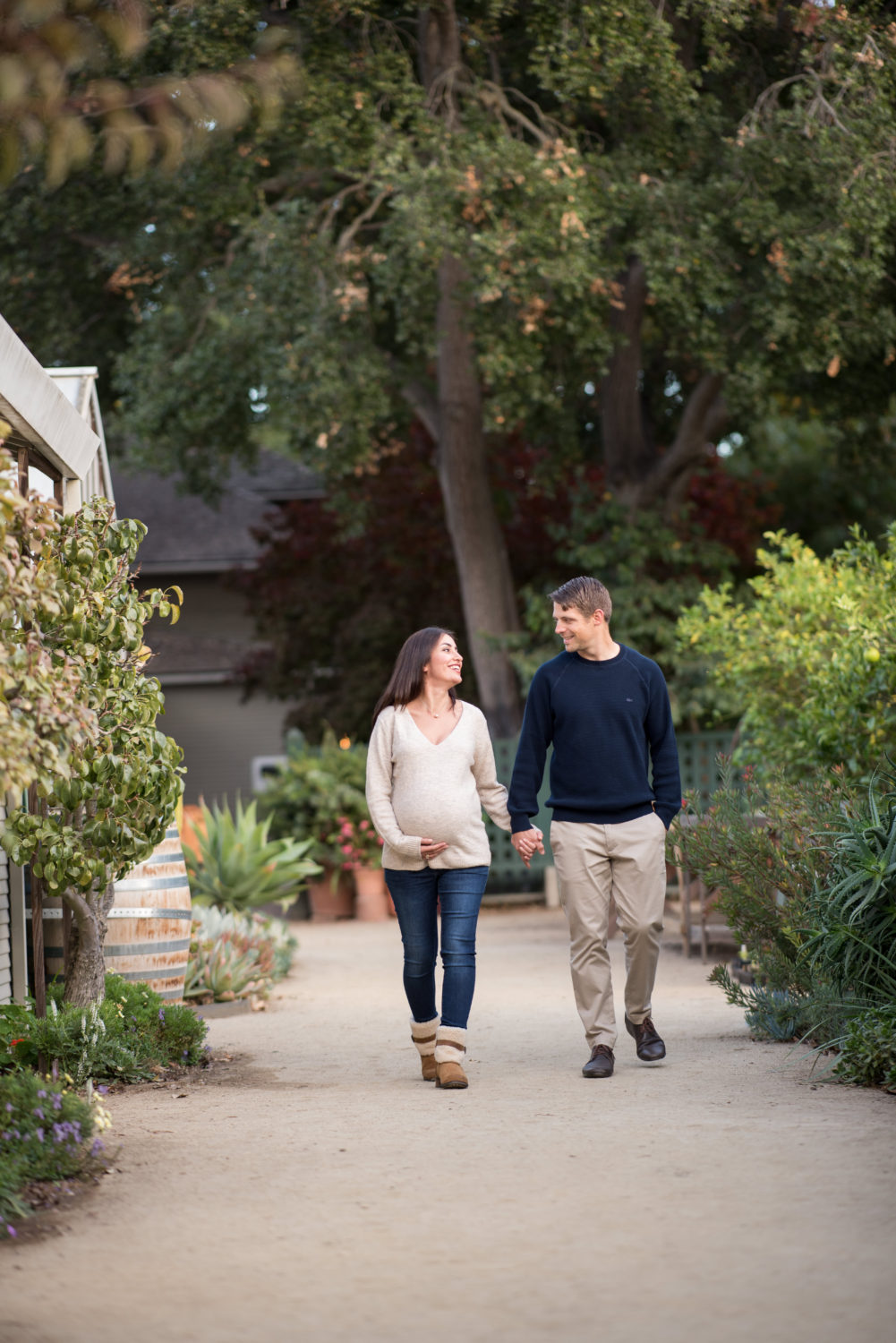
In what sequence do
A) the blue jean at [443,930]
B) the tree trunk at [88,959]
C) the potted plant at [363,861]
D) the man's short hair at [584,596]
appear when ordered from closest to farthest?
the blue jean at [443,930]
the man's short hair at [584,596]
the tree trunk at [88,959]
the potted plant at [363,861]

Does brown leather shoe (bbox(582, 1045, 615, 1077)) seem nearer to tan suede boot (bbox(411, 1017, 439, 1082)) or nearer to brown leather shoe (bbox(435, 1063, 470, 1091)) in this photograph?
brown leather shoe (bbox(435, 1063, 470, 1091))

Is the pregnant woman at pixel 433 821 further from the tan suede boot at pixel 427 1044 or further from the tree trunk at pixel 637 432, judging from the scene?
the tree trunk at pixel 637 432

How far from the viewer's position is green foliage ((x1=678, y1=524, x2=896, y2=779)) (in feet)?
26.6

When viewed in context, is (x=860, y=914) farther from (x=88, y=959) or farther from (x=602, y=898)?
(x=88, y=959)

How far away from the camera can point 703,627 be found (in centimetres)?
1081

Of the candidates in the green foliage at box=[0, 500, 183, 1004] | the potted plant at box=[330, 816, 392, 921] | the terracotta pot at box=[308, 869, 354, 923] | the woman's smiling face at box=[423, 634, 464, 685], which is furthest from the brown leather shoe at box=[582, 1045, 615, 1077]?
the terracotta pot at box=[308, 869, 354, 923]

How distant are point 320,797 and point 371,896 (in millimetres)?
1188

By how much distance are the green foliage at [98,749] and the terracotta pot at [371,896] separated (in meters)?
9.34

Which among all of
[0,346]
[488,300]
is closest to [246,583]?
[488,300]

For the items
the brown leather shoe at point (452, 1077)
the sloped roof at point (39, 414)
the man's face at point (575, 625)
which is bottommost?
the brown leather shoe at point (452, 1077)

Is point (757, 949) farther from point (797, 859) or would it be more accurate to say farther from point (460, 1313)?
point (460, 1313)

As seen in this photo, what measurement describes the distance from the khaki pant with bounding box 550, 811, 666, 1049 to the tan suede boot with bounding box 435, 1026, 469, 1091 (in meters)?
0.53

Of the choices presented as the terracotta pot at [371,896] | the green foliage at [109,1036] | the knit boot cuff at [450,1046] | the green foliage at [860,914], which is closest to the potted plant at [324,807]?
the terracotta pot at [371,896]

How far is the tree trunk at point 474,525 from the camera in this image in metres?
16.6
